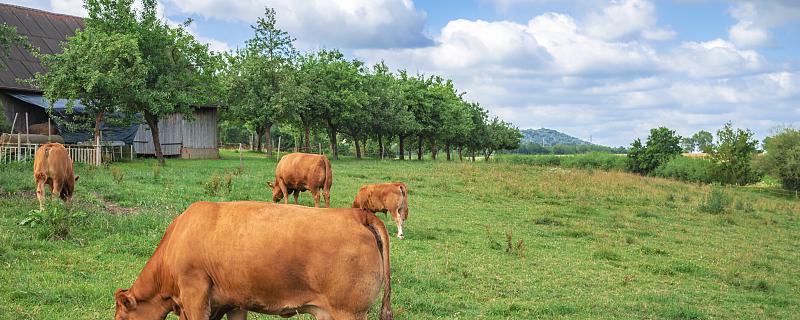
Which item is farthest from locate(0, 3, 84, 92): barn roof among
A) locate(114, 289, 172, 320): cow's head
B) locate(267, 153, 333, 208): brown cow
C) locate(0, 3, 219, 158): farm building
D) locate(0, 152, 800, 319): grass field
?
locate(114, 289, 172, 320): cow's head

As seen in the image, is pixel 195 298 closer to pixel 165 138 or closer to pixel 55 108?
pixel 55 108

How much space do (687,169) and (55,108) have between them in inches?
2741

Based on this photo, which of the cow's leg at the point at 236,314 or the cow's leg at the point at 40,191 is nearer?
the cow's leg at the point at 236,314

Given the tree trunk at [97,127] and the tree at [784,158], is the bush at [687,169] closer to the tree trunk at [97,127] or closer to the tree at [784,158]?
the tree at [784,158]

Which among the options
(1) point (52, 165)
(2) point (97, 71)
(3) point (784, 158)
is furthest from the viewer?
(3) point (784, 158)

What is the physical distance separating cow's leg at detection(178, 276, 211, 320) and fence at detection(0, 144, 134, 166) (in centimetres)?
2257

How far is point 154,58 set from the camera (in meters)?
32.7

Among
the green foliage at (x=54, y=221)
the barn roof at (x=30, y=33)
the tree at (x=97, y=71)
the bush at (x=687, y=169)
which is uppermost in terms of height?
the barn roof at (x=30, y=33)

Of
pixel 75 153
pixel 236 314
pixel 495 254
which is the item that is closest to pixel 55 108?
pixel 75 153

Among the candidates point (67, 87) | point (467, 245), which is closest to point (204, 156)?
point (67, 87)

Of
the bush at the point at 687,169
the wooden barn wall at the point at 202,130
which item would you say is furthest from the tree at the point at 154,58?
the bush at the point at 687,169

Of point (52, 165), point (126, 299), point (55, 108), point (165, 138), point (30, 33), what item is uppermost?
point (30, 33)

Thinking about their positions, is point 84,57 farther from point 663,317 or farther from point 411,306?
point 663,317

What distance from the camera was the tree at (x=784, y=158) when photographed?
58.6 m
